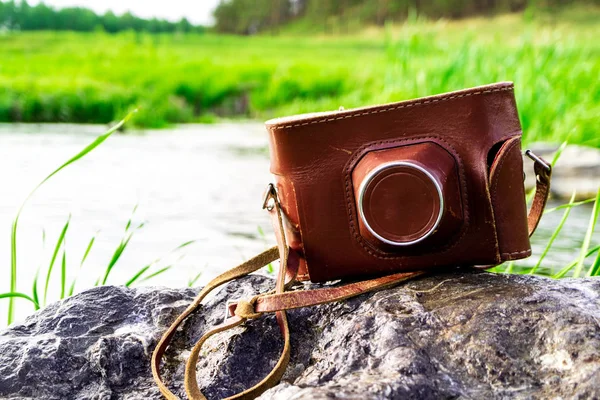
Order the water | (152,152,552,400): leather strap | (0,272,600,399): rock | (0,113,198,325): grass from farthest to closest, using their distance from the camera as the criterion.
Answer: the water
(0,113,198,325): grass
(152,152,552,400): leather strap
(0,272,600,399): rock

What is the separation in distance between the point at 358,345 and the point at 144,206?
155 inches

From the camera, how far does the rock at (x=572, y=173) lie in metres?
5.19

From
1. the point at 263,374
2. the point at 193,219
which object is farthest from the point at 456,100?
the point at 193,219

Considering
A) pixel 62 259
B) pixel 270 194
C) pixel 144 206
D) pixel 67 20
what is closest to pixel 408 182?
pixel 270 194

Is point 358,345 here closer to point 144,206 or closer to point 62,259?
point 62,259

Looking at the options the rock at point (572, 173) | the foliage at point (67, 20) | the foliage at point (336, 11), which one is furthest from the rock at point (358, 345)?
the foliage at point (336, 11)

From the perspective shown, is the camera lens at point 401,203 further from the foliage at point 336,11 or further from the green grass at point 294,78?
the foliage at point 336,11

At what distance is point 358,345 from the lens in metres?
1.23

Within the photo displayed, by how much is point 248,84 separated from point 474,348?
14.9m

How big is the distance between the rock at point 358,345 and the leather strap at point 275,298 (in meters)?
0.04

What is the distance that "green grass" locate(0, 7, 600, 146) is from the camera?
6.27 meters

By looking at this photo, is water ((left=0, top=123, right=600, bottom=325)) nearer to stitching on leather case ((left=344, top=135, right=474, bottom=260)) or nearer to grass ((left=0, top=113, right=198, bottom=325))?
grass ((left=0, top=113, right=198, bottom=325))

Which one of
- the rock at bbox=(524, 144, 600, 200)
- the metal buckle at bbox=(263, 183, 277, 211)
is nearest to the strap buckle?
the metal buckle at bbox=(263, 183, 277, 211)

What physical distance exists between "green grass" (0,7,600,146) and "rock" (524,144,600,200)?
11.0 inches
